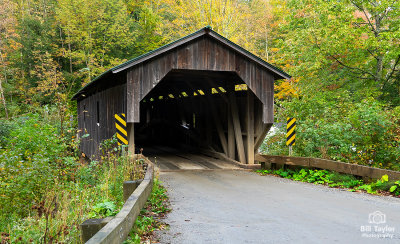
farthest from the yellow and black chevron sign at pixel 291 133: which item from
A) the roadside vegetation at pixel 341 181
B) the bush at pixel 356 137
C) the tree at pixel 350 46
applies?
the tree at pixel 350 46

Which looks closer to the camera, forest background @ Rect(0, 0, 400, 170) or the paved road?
the paved road

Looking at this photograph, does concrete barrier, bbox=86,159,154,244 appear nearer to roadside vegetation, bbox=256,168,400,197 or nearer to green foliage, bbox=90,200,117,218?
green foliage, bbox=90,200,117,218

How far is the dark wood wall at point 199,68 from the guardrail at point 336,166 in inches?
53.2

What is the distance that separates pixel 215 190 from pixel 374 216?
337 centimetres

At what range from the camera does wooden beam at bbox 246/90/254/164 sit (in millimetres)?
11766

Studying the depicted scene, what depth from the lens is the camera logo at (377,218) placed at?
16.3 feet

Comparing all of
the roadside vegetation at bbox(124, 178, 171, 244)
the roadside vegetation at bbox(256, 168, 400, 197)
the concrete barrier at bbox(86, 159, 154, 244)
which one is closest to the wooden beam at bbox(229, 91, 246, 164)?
the roadside vegetation at bbox(256, 168, 400, 197)

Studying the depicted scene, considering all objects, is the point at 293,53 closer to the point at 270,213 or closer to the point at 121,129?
the point at 121,129

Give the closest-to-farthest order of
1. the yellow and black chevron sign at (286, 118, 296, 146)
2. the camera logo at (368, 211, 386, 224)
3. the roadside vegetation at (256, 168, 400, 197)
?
1. the camera logo at (368, 211, 386, 224)
2. the roadside vegetation at (256, 168, 400, 197)
3. the yellow and black chevron sign at (286, 118, 296, 146)

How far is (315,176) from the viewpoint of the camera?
8797 millimetres

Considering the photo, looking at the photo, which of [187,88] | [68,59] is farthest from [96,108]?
[68,59]

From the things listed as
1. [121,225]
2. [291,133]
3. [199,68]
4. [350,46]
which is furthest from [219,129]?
[121,225]

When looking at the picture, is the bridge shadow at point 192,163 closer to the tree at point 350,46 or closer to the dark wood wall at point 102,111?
the dark wood wall at point 102,111

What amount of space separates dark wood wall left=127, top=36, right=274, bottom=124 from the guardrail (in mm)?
1352
